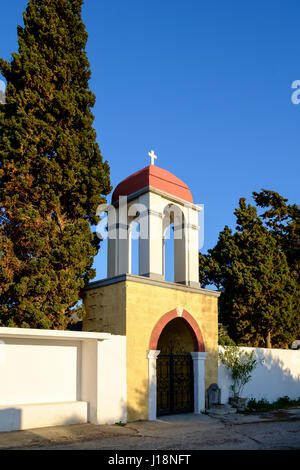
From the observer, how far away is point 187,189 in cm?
1543

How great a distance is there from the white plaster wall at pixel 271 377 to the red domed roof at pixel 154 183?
5.59 meters

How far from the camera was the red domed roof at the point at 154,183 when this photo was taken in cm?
1412

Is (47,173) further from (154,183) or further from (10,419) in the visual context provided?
(10,419)

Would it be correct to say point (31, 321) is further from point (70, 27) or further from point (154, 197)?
point (70, 27)

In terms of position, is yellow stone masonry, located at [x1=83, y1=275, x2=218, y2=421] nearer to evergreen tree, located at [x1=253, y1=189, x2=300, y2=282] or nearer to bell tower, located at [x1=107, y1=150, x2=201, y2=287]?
bell tower, located at [x1=107, y1=150, x2=201, y2=287]

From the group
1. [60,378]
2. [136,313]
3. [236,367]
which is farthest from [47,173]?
[236,367]

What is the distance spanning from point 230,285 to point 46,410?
12.7 m

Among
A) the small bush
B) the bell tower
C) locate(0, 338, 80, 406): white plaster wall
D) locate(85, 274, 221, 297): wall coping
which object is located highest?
the bell tower

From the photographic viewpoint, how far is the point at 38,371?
433 inches

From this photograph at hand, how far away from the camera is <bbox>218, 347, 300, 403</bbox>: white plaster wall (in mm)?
14891

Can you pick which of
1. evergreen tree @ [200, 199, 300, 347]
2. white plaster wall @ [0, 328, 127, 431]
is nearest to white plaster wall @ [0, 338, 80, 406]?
white plaster wall @ [0, 328, 127, 431]

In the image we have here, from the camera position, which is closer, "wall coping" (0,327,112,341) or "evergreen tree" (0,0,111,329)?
"wall coping" (0,327,112,341)

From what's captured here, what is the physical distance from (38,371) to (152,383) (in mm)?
3323

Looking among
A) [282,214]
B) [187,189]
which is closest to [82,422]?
[187,189]
